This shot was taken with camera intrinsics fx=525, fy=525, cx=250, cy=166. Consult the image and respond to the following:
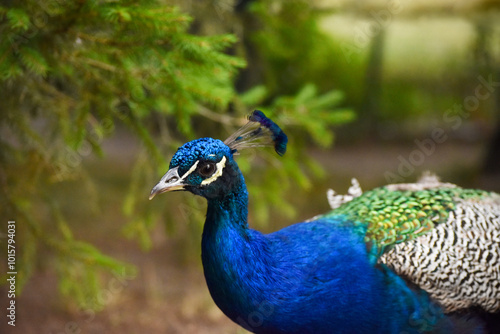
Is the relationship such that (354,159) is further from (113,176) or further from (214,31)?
(214,31)

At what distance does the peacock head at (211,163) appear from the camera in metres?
1.75

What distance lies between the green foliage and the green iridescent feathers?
0.77 meters

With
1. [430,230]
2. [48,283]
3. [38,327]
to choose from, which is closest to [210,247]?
[430,230]

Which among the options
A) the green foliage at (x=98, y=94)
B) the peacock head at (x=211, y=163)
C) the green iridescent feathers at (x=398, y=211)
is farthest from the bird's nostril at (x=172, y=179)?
the green iridescent feathers at (x=398, y=211)

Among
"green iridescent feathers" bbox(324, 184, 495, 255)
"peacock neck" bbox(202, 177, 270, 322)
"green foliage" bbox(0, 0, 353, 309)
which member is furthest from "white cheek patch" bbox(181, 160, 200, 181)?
"green iridescent feathers" bbox(324, 184, 495, 255)

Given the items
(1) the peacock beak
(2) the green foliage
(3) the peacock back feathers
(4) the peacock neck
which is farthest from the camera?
(3) the peacock back feathers

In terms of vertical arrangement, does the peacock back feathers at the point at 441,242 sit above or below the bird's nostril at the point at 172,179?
below

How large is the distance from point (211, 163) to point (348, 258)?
0.73 meters

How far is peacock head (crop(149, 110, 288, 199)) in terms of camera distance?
68.8 inches

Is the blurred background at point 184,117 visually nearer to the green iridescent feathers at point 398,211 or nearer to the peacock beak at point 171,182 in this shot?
the peacock beak at point 171,182

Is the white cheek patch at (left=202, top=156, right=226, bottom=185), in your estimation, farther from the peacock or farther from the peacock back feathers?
the peacock back feathers

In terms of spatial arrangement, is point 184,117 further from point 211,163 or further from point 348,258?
point 348,258

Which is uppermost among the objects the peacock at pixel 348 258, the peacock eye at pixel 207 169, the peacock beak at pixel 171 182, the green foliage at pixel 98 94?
the green foliage at pixel 98 94

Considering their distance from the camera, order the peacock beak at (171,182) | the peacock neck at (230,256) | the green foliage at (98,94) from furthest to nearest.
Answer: the green foliage at (98,94) → the peacock neck at (230,256) → the peacock beak at (171,182)
